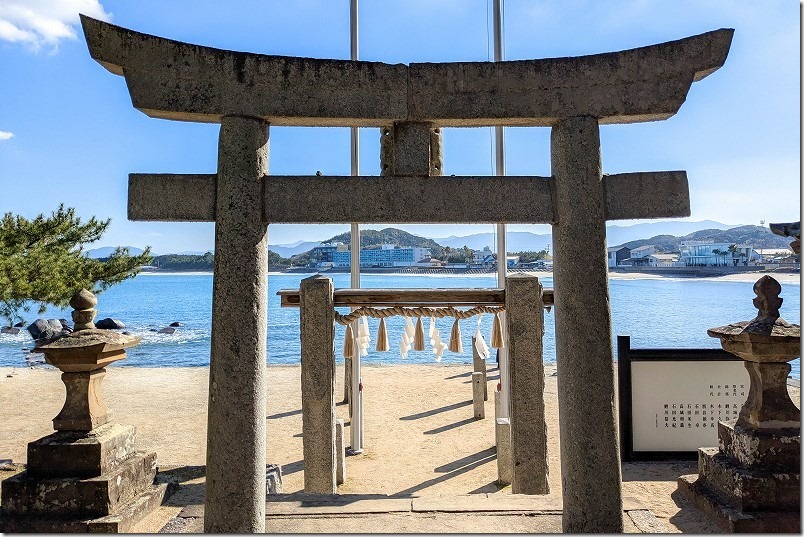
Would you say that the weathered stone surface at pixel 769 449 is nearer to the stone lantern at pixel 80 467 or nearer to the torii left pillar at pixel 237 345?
the torii left pillar at pixel 237 345

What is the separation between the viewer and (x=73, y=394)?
14.6 ft

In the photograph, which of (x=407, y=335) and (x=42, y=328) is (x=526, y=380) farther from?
(x=42, y=328)

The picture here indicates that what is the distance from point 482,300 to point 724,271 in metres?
71.9

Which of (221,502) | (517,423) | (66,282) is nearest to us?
(221,502)

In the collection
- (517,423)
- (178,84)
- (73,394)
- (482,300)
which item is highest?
(178,84)

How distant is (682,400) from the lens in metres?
6.80

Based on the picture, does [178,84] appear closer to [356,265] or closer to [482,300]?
[482,300]

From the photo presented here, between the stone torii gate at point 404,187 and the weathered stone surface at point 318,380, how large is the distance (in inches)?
85.4

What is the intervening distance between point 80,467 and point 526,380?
4211 mm

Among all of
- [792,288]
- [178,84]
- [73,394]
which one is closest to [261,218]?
[178,84]

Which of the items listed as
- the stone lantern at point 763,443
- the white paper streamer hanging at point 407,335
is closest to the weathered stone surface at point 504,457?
the white paper streamer hanging at point 407,335

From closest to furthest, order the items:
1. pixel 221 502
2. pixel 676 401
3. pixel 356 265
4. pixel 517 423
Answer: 1. pixel 221 502
2. pixel 517 423
3. pixel 676 401
4. pixel 356 265

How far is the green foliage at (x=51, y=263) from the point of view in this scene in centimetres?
832

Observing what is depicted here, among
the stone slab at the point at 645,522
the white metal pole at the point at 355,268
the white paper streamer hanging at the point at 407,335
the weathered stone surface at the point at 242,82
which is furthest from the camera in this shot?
the white metal pole at the point at 355,268
